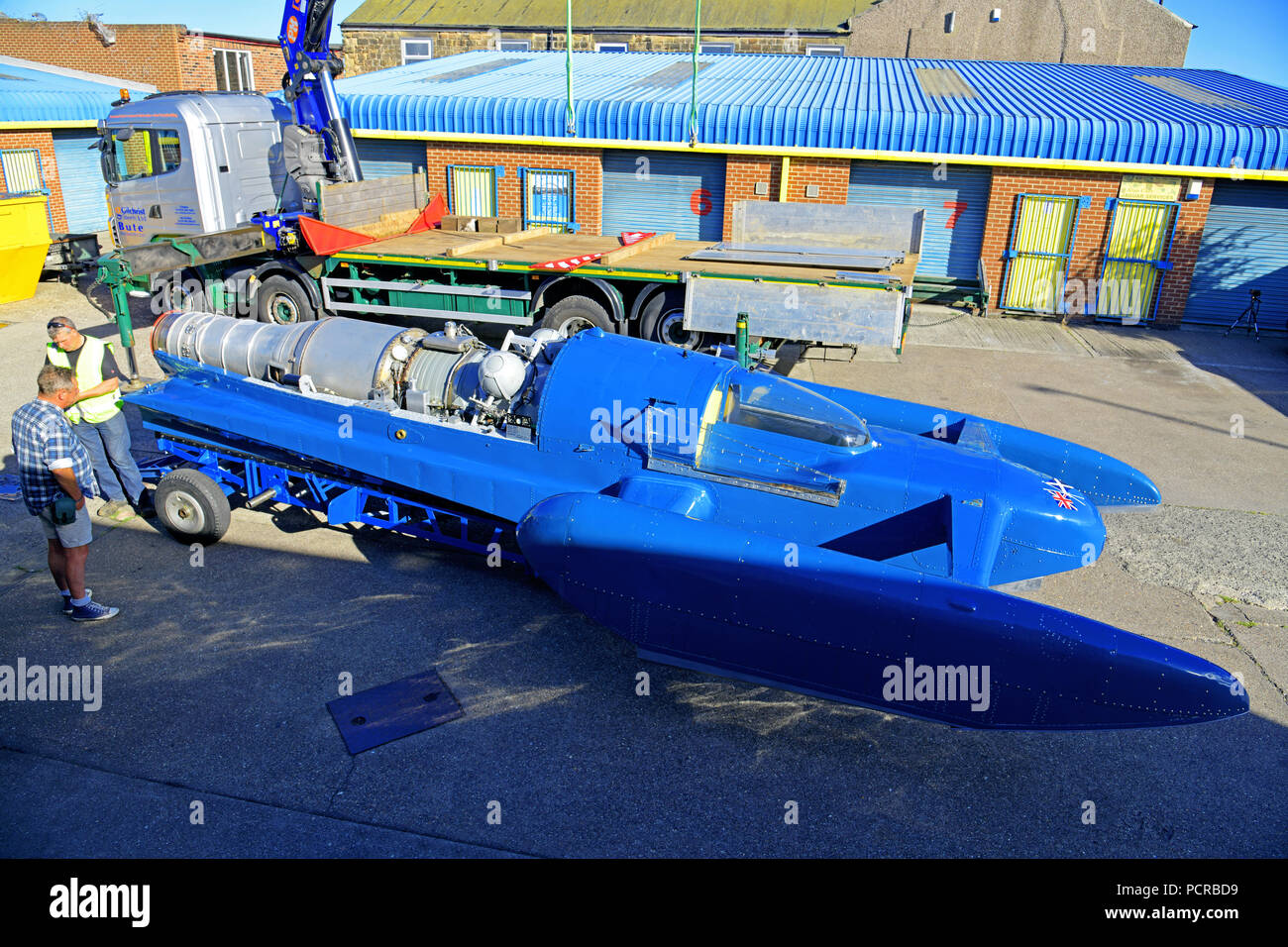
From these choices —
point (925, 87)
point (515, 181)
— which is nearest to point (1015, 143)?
point (925, 87)

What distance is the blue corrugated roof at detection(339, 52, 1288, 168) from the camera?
15.0 meters

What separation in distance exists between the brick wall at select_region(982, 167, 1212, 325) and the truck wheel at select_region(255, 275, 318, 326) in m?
12.1

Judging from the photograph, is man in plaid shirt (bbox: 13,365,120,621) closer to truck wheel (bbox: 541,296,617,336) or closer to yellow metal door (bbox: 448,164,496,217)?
truck wheel (bbox: 541,296,617,336)

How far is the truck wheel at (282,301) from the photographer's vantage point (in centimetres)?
1205

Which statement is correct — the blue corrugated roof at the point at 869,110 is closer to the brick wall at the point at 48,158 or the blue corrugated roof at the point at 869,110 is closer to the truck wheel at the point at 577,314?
the truck wheel at the point at 577,314

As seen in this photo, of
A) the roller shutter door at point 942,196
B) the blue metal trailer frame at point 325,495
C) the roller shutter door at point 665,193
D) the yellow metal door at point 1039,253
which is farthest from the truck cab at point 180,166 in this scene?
the yellow metal door at point 1039,253

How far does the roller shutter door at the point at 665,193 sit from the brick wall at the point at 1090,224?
5.15 metres

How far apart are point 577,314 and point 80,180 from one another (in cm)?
1673

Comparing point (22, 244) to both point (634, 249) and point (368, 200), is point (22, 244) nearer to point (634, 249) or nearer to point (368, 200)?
point (368, 200)

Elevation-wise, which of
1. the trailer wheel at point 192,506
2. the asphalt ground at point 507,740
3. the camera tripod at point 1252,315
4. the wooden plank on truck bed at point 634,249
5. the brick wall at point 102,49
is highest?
the brick wall at point 102,49

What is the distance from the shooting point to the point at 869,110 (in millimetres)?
Answer: 16141

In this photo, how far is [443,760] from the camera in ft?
15.4

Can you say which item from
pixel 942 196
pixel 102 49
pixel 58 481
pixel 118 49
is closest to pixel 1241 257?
pixel 942 196

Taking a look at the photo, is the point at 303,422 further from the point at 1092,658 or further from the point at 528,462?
the point at 1092,658
